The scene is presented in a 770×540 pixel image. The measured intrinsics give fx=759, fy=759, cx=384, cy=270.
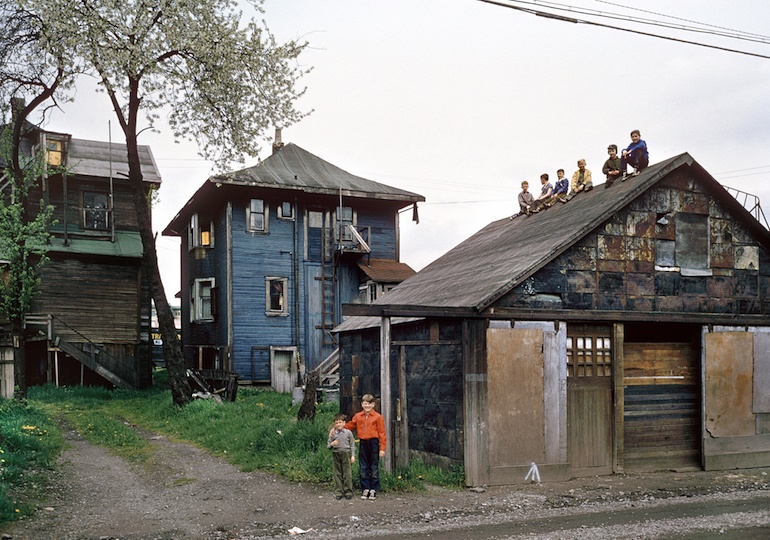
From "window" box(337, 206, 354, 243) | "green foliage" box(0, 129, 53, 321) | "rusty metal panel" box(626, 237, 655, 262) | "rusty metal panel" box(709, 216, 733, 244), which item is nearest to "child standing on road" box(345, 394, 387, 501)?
"rusty metal panel" box(626, 237, 655, 262)

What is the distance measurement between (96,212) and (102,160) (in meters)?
3.02

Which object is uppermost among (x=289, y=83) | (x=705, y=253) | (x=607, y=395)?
(x=289, y=83)

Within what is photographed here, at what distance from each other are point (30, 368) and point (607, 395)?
2624 cm

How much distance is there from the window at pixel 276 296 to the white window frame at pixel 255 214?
7.00 ft

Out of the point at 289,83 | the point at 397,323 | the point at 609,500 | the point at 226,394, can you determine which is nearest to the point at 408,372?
the point at 397,323

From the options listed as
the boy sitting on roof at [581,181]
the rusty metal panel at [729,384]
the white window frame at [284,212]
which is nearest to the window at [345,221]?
the white window frame at [284,212]

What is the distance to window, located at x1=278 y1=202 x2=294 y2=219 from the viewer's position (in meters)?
32.7

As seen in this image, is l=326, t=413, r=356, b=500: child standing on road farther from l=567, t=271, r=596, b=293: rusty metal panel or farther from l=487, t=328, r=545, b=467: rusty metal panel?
l=567, t=271, r=596, b=293: rusty metal panel

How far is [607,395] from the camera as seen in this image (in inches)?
584

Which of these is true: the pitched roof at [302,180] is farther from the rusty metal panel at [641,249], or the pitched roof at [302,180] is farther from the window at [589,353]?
the window at [589,353]

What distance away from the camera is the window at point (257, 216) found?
32031 millimetres

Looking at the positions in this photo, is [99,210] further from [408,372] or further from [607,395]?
[607,395]

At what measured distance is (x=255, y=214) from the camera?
106 feet

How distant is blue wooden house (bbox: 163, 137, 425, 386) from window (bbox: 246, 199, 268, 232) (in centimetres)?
4
